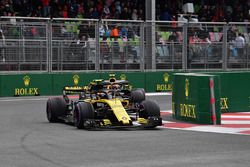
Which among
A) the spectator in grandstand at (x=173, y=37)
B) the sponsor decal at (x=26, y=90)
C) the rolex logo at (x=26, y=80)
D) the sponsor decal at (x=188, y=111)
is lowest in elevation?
the sponsor decal at (x=188, y=111)

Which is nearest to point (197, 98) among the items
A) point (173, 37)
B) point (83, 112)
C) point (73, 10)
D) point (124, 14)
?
point (83, 112)

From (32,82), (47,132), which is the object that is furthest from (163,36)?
(47,132)

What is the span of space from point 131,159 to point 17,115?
8101 mm

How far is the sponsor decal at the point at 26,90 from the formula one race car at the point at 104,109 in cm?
816

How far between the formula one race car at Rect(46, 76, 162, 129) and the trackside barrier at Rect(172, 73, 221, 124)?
107 centimetres

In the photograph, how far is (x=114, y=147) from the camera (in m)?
11.0

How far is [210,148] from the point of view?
35.4 ft

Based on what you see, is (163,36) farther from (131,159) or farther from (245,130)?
(131,159)

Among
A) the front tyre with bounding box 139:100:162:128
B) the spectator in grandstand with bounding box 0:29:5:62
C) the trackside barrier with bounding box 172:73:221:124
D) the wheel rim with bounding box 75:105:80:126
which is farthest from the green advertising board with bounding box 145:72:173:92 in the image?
the wheel rim with bounding box 75:105:80:126

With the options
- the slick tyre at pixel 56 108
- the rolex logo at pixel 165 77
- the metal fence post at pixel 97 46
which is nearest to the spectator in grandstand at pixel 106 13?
the rolex logo at pixel 165 77

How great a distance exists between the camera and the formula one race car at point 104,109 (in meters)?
13.5

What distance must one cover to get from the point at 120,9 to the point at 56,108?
18267 millimetres

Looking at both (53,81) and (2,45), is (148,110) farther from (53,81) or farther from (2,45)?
(53,81)

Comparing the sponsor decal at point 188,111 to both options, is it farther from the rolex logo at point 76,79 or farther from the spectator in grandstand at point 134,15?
the spectator in grandstand at point 134,15
